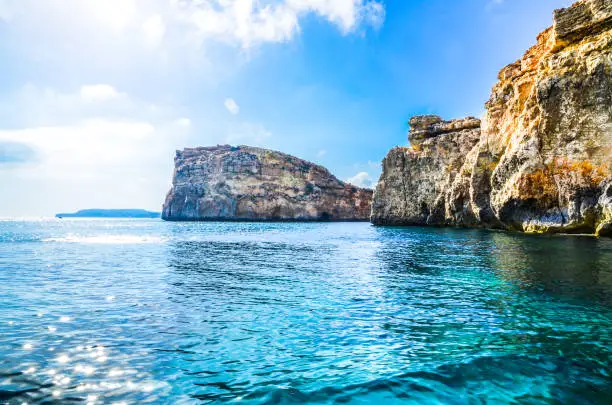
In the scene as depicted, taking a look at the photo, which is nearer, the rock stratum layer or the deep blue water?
the deep blue water

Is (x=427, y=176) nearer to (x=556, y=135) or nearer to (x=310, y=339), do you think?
(x=556, y=135)

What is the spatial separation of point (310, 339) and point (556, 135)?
178 feet

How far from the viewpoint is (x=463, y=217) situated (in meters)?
85.6

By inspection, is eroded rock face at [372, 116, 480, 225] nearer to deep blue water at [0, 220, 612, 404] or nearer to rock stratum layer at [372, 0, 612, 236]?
rock stratum layer at [372, 0, 612, 236]

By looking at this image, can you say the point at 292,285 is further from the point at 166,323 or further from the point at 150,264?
the point at 150,264

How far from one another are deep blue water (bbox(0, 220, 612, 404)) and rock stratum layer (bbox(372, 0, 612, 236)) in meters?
31.3

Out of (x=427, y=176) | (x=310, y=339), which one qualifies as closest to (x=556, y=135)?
(x=427, y=176)

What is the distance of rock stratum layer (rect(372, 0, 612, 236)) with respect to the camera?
45.5 meters

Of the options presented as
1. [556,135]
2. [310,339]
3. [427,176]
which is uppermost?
[427,176]

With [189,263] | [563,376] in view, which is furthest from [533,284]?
[189,263]

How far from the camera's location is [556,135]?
5047 centimetres

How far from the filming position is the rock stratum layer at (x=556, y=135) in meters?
45.5

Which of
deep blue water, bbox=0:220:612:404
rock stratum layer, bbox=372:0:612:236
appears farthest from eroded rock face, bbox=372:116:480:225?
deep blue water, bbox=0:220:612:404

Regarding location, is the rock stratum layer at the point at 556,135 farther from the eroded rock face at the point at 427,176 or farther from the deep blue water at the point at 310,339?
the deep blue water at the point at 310,339
